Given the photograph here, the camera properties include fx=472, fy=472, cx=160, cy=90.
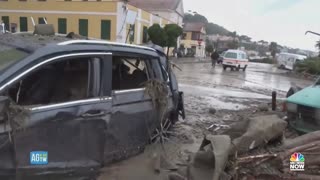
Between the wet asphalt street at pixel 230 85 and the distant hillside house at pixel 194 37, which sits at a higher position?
the distant hillside house at pixel 194 37

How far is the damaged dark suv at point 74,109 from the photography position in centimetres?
424

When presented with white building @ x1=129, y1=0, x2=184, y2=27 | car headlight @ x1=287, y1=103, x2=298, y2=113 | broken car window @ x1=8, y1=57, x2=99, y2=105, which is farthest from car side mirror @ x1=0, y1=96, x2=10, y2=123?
white building @ x1=129, y1=0, x2=184, y2=27

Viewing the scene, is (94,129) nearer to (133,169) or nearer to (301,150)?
(133,169)

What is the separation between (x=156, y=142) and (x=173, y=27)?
46.2 metres

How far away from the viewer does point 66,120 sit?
460cm

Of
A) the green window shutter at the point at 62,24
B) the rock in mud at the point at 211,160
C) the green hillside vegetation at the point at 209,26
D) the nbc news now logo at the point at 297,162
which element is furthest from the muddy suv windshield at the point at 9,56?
the green hillside vegetation at the point at 209,26

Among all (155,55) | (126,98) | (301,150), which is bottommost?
(301,150)

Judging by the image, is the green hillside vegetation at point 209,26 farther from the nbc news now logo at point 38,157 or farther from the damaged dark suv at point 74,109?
the nbc news now logo at point 38,157

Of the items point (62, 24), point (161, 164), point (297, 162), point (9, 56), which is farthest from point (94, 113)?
point (62, 24)

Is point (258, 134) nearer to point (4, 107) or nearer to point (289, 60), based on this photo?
point (4, 107)

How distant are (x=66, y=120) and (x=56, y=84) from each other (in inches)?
29.8

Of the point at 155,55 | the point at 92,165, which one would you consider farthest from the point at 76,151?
the point at 155,55

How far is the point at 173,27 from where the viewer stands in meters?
51.8

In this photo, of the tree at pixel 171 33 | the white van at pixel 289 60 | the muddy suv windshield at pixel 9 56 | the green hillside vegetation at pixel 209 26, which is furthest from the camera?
the green hillside vegetation at pixel 209 26
